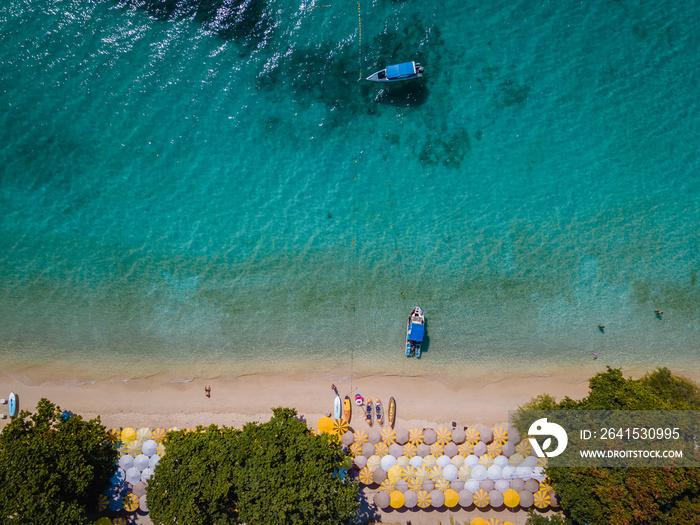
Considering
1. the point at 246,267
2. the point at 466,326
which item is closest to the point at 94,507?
the point at 246,267

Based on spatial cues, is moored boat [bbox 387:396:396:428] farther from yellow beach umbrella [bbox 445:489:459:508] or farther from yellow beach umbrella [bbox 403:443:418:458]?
yellow beach umbrella [bbox 445:489:459:508]

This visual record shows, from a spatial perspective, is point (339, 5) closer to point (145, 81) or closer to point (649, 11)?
point (145, 81)

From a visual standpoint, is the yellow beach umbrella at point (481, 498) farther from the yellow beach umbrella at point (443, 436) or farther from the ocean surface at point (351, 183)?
the ocean surface at point (351, 183)

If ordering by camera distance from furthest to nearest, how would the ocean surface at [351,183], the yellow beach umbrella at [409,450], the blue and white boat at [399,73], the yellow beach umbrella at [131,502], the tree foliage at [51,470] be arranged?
the ocean surface at [351,183], the blue and white boat at [399,73], the yellow beach umbrella at [409,450], the yellow beach umbrella at [131,502], the tree foliage at [51,470]

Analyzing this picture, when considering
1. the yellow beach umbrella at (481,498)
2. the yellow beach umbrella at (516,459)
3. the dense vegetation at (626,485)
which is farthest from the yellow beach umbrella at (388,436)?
the dense vegetation at (626,485)

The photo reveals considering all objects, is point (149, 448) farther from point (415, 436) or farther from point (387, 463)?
point (415, 436)

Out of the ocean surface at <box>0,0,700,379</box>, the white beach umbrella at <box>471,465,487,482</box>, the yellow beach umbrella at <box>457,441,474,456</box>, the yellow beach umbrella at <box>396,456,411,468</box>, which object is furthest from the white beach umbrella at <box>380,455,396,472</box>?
the ocean surface at <box>0,0,700,379</box>

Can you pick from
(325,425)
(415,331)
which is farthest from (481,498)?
(415,331)
